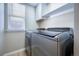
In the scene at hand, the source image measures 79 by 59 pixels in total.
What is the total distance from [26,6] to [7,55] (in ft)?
1.59

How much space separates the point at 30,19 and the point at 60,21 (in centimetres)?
29

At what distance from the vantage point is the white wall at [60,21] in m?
0.78

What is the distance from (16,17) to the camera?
85 cm

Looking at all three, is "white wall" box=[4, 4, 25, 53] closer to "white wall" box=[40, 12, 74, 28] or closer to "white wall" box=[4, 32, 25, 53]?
"white wall" box=[4, 32, 25, 53]

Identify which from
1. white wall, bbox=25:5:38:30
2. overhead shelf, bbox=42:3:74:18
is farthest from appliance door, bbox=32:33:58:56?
overhead shelf, bbox=42:3:74:18

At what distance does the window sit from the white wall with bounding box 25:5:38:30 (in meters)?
0.04

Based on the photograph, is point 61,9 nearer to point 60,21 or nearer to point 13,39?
point 60,21

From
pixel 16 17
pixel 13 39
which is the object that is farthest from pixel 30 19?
pixel 13 39

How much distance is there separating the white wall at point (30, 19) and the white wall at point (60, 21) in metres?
0.08

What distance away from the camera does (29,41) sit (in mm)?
880

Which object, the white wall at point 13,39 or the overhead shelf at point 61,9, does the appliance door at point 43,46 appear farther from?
the overhead shelf at point 61,9

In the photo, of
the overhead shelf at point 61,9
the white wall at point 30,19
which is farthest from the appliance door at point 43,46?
the overhead shelf at point 61,9

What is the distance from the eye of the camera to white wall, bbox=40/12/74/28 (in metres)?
0.78

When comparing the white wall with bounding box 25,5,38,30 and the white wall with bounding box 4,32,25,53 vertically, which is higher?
the white wall with bounding box 25,5,38,30
